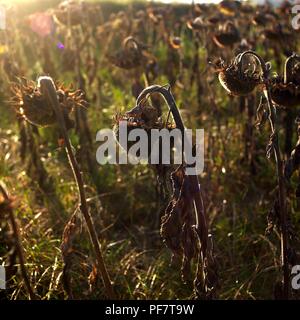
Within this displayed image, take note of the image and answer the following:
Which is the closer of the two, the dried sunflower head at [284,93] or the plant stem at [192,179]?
the plant stem at [192,179]

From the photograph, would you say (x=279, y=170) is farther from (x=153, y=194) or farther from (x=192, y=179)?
(x=153, y=194)

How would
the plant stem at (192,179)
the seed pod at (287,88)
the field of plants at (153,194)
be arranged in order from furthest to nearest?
the seed pod at (287,88), the field of plants at (153,194), the plant stem at (192,179)

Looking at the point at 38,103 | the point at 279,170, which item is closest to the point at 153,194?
the point at 279,170

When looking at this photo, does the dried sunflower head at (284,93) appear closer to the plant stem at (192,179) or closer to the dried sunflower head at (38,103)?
the plant stem at (192,179)

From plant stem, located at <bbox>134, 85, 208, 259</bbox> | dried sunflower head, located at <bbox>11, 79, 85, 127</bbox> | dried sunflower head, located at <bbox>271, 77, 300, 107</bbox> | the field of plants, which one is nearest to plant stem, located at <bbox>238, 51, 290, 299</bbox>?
the field of plants

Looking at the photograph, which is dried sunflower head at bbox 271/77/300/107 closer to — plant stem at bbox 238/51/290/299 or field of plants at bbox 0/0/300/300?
field of plants at bbox 0/0/300/300

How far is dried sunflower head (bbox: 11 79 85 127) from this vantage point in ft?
6.82

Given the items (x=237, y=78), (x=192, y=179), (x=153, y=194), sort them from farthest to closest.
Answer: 1. (x=153, y=194)
2. (x=237, y=78)
3. (x=192, y=179)

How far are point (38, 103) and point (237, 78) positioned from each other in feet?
2.50

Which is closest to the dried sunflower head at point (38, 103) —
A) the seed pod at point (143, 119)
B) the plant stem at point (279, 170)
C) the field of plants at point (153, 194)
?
the field of plants at point (153, 194)

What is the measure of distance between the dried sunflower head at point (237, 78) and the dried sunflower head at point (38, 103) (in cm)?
56

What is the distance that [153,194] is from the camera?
4.04m

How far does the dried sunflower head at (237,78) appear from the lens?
215cm

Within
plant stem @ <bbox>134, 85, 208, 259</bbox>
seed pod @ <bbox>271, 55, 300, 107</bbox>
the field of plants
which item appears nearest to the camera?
plant stem @ <bbox>134, 85, 208, 259</bbox>
